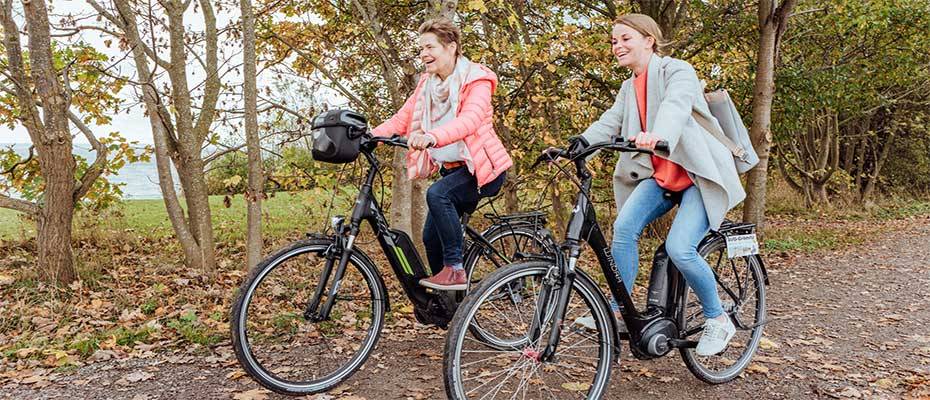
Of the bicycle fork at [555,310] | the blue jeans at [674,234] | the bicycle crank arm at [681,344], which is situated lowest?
the bicycle crank arm at [681,344]

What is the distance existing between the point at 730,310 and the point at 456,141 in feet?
6.44

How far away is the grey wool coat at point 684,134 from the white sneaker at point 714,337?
570 mm

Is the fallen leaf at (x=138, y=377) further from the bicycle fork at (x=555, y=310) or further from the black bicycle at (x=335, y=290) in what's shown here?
the bicycle fork at (x=555, y=310)

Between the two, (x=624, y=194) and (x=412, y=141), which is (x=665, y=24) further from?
(x=412, y=141)

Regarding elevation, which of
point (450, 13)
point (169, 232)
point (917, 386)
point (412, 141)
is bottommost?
point (917, 386)

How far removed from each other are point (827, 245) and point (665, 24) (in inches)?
169

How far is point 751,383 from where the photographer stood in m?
4.18

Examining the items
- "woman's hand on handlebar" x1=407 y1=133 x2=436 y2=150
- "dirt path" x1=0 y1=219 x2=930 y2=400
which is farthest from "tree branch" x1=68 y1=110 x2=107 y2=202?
"woman's hand on handlebar" x1=407 y1=133 x2=436 y2=150

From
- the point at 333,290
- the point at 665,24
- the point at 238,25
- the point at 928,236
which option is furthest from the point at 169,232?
the point at 928,236

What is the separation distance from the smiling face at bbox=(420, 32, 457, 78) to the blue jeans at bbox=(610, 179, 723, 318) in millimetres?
1258

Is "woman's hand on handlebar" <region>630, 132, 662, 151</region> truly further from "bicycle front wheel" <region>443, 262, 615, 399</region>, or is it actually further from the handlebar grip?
"bicycle front wheel" <region>443, 262, 615, 399</region>

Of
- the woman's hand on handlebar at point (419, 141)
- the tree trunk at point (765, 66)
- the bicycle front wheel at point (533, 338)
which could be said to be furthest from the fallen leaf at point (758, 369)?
the tree trunk at point (765, 66)

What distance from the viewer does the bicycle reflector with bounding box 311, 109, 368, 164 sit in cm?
352

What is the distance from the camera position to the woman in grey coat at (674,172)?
3576 millimetres
